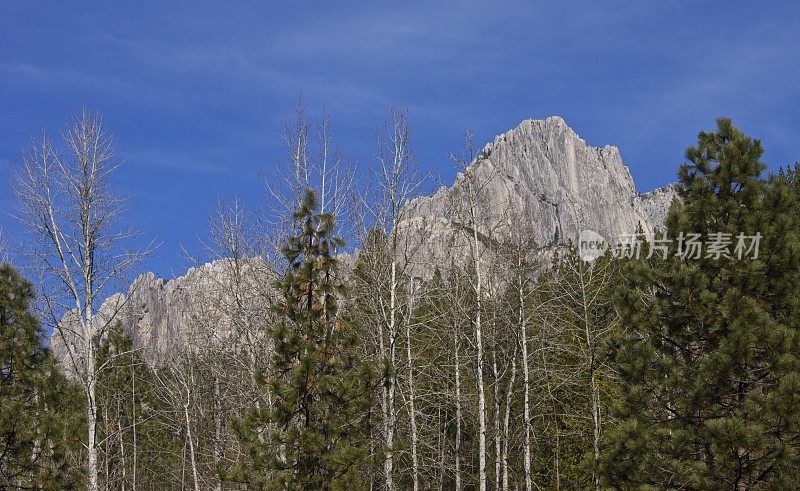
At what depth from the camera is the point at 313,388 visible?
9672mm

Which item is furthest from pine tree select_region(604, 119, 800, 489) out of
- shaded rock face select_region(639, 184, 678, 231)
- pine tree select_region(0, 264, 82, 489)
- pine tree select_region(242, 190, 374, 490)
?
shaded rock face select_region(639, 184, 678, 231)

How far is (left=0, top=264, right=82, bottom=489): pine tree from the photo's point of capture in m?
12.1

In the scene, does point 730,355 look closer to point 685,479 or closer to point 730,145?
point 685,479

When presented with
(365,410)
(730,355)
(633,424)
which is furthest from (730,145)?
(365,410)

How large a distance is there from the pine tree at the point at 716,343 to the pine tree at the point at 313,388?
3.25 meters

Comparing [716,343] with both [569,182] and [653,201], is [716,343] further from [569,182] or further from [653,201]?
[653,201]

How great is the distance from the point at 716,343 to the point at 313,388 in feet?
16.7

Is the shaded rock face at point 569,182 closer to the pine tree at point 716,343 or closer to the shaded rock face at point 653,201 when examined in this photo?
the shaded rock face at point 653,201

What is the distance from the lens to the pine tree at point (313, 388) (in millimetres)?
9336

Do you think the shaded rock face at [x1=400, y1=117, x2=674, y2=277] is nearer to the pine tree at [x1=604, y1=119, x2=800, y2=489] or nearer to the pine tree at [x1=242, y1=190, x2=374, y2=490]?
the pine tree at [x1=604, y1=119, x2=800, y2=489]

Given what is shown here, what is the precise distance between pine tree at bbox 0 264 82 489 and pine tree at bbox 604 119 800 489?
8109mm

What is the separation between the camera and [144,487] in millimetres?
38125

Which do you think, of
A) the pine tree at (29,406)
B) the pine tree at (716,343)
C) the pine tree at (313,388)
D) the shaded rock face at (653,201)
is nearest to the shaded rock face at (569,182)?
the shaded rock face at (653,201)

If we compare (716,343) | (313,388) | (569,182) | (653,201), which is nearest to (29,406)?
(313,388)
